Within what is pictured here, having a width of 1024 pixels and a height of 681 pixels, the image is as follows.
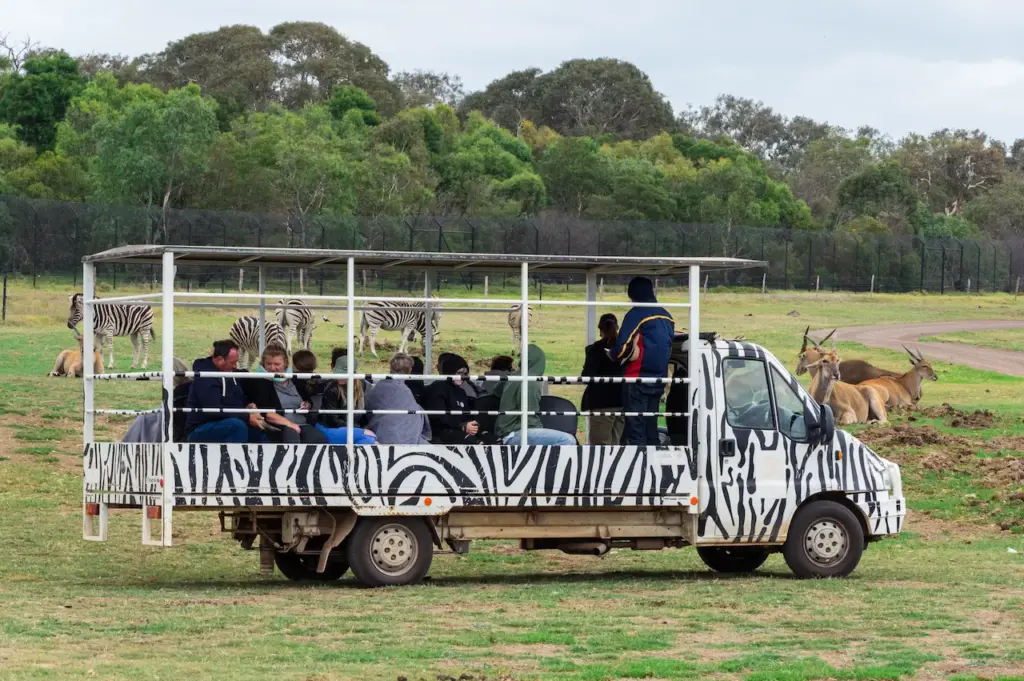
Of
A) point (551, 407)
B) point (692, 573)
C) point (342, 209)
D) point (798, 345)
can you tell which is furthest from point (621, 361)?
point (342, 209)

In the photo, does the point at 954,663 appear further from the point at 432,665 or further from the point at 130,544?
the point at 130,544

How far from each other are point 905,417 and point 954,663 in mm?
19190

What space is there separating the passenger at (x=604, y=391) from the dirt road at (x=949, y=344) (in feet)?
83.5

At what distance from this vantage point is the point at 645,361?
14125mm

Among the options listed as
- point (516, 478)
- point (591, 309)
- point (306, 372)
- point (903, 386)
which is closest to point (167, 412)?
point (306, 372)

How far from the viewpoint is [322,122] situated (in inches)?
3396

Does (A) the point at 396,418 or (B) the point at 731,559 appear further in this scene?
(B) the point at 731,559

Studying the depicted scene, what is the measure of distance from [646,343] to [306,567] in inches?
144

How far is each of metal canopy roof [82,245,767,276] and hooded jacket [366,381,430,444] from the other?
1.09m

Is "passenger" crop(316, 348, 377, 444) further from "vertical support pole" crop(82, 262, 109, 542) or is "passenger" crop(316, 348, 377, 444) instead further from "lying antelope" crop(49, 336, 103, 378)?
"lying antelope" crop(49, 336, 103, 378)

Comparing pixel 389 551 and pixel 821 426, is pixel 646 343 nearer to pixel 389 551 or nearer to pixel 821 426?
pixel 821 426

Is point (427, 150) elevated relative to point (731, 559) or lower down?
elevated

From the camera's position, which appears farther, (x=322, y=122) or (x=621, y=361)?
(x=322, y=122)


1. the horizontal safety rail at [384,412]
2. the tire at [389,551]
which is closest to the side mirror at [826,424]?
the horizontal safety rail at [384,412]
